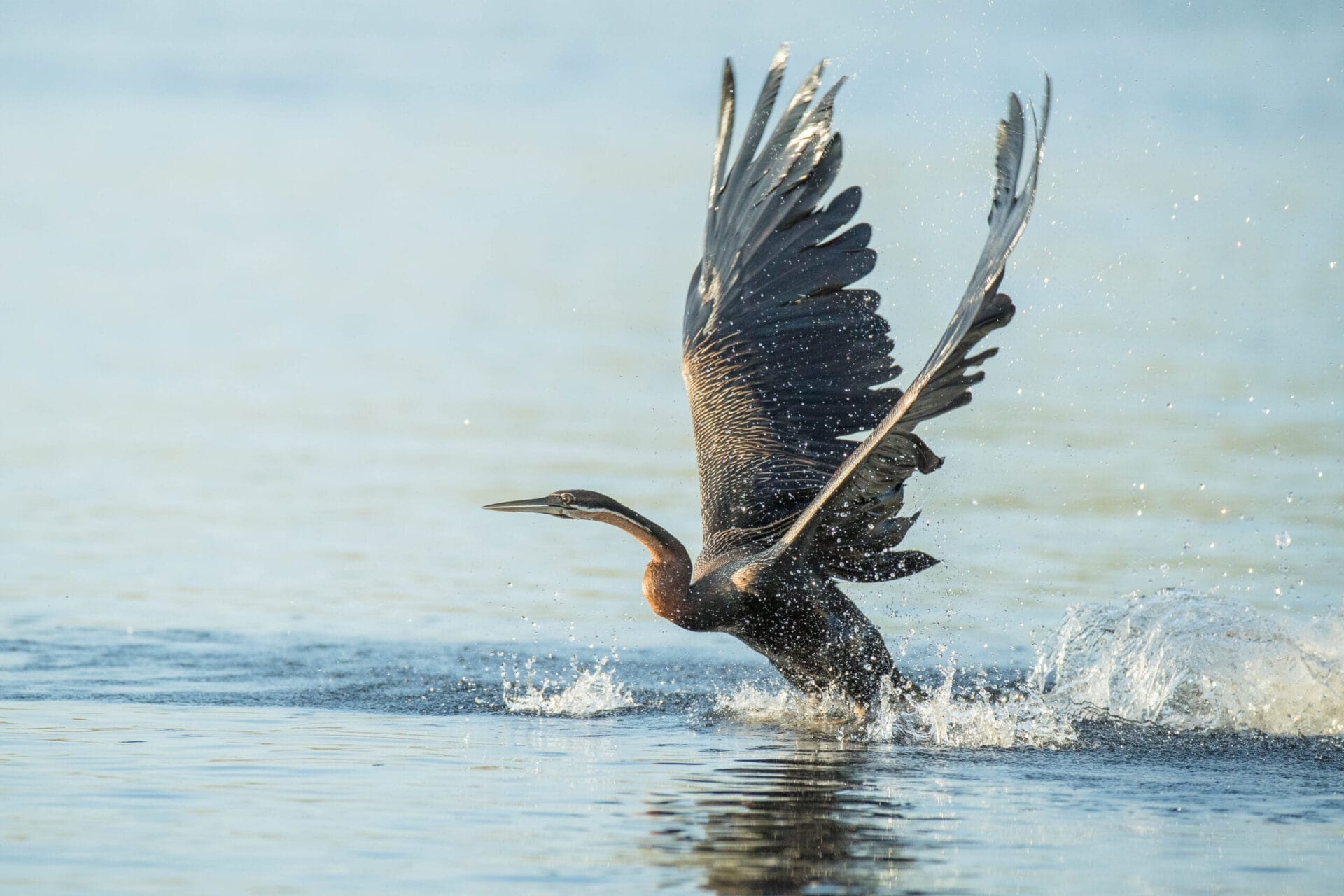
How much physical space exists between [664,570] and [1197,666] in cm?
239

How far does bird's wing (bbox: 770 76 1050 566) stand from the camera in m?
6.54

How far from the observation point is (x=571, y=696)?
28.0 ft

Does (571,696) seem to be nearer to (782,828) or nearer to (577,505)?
(577,505)

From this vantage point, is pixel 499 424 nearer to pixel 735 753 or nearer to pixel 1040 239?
pixel 735 753

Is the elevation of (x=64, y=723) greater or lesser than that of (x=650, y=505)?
lesser

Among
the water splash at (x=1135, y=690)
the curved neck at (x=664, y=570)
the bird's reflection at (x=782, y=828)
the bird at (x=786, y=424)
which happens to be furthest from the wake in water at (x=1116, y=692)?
the bird's reflection at (x=782, y=828)

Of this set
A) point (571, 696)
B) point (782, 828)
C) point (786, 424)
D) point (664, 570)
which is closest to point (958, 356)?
point (782, 828)

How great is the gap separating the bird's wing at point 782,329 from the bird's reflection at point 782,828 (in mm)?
1899

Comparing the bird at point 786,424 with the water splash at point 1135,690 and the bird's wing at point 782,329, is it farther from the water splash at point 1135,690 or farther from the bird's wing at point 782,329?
the water splash at point 1135,690

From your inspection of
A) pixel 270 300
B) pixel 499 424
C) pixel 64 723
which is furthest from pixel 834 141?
pixel 270 300

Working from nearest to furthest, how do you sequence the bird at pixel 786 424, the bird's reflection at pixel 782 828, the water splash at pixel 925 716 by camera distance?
the bird's reflection at pixel 782 828 < the water splash at pixel 925 716 < the bird at pixel 786 424

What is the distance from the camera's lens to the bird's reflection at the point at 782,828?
17.8 ft

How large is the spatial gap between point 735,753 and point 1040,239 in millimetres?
17777

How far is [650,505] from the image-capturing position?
12.5 metres
